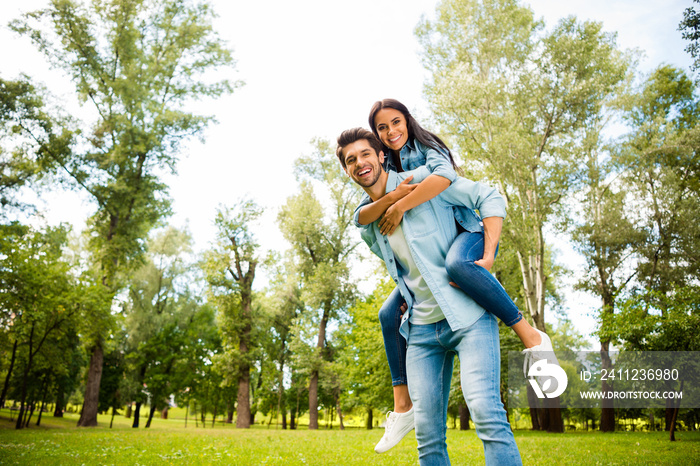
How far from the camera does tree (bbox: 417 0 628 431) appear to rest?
1666 cm

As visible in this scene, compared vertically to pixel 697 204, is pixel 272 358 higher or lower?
lower

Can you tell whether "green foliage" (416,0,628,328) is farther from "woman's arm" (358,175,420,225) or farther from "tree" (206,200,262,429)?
"woman's arm" (358,175,420,225)

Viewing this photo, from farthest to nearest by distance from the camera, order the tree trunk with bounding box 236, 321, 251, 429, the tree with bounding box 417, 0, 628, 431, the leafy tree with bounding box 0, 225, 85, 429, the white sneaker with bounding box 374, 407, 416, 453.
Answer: the tree trunk with bounding box 236, 321, 251, 429 → the tree with bounding box 417, 0, 628, 431 → the leafy tree with bounding box 0, 225, 85, 429 → the white sneaker with bounding box 374, 407, 416, 453

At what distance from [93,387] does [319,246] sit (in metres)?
14.1

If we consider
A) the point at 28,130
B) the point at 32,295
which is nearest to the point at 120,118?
the point at 28,130

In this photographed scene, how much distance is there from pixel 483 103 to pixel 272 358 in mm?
23174

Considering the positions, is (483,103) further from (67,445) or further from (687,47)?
(67,445)

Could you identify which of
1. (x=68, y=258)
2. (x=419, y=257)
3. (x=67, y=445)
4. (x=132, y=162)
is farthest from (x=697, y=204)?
(x=68, y=258)

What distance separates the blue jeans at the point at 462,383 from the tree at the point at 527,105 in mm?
15372

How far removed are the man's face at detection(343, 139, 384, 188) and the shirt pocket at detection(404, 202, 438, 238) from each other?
32 cm

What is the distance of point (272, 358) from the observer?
32469mm

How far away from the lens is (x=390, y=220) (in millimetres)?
2461

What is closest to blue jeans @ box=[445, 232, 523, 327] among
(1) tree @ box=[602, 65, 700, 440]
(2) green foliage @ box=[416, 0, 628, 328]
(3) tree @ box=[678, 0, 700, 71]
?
(3) tree @ box=[678, 0, 700, 71]

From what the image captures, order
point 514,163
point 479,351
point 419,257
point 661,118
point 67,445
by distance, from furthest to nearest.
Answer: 1. point 661,118
2. point 514,163
3. point 67,445
4. point 419,257
5. point 479,351
